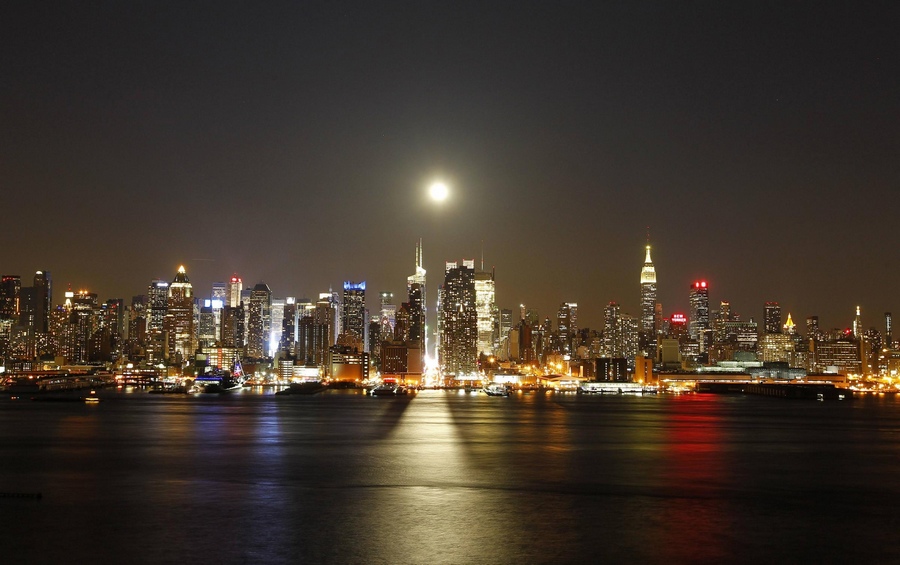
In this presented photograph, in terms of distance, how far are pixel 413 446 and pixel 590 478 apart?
19.0 metres

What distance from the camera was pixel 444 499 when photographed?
114 feet

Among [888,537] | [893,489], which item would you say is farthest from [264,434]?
[888,537]

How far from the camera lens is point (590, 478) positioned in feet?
138

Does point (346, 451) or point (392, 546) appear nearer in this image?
point (392, 546)

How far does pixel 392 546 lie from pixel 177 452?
106ft

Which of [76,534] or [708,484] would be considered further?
[708,484]

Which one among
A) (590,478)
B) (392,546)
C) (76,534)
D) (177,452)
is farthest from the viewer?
(177,452)

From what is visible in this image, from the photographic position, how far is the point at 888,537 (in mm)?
28328

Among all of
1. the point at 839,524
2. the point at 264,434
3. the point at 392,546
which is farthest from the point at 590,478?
the point at 264,434

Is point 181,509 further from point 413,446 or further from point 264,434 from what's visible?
point 264,434

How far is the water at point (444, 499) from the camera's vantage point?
84.0 ft

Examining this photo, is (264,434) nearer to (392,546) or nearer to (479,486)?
(479,486)

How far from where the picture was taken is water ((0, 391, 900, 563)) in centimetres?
2559

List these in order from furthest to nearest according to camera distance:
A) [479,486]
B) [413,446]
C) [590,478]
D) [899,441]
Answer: [899,441] → [413,446] → [590,478] → [479,486]
